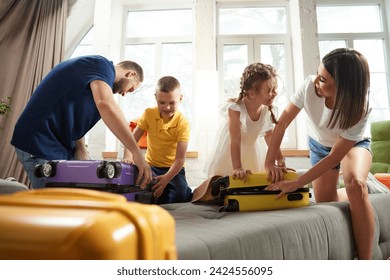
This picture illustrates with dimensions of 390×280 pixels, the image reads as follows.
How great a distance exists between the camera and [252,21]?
254 centimetres

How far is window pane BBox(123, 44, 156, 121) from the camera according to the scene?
2467 millimetres

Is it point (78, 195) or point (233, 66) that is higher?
point (233, 66)

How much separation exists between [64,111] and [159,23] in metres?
1.89

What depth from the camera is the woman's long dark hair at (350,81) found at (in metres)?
0.82

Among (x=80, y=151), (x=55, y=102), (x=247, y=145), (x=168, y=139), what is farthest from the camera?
(x=168, y=139)

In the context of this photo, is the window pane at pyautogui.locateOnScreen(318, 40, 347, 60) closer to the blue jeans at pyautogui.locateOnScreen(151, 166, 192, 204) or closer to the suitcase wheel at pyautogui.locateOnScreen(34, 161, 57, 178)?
the blue jeans at pyautogui.locateOnScreen(151, 166, 192, 204)

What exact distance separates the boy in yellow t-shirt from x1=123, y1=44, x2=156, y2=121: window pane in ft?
3.86

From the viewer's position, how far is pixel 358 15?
8.52 feet

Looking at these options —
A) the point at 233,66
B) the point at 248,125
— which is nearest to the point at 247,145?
the point at 248,125

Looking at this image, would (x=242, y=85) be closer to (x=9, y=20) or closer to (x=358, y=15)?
(x=358, y=15)

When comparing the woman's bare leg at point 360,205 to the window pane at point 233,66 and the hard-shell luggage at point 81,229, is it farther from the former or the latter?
the window pane at point 233,66

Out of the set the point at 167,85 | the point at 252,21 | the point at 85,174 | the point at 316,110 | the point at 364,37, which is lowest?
the point at 85,174

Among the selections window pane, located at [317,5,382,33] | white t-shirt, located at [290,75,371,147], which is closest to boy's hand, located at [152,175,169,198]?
white t-shirt, located at [290,75,371,147]

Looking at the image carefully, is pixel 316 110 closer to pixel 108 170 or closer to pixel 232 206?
pixel 232 206
